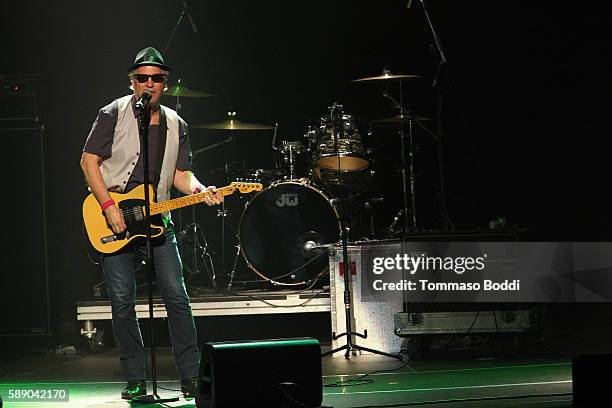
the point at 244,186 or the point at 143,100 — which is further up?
the point at 143,100

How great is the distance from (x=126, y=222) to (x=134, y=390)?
1.01 meters

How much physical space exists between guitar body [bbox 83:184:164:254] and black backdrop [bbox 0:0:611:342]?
324 cm

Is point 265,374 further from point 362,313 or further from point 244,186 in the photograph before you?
point 362,313

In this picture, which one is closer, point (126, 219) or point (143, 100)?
point (143, 100)

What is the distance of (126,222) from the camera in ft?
20.1

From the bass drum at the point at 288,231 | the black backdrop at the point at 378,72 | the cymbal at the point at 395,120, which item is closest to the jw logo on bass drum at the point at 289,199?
the bass drum at the point at 288,231

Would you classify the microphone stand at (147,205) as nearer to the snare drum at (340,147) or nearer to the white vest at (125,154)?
the white vest at (125,154)

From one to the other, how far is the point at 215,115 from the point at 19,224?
8.13ft

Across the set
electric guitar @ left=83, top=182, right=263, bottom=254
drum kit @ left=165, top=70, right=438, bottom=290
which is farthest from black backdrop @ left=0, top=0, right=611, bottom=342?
electric guitar @ left=83, top=182, right=263, bottom=254

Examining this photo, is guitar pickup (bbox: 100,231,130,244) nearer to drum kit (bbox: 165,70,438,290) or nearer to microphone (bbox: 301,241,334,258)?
drum kit (bbox: 165,70,438,290)

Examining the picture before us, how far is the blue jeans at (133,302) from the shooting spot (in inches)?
247

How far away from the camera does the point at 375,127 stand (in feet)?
32.5

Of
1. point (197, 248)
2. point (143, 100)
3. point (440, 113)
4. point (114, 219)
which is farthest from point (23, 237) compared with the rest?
point (440, 113)

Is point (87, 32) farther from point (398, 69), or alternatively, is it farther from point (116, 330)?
point (116, 330)
